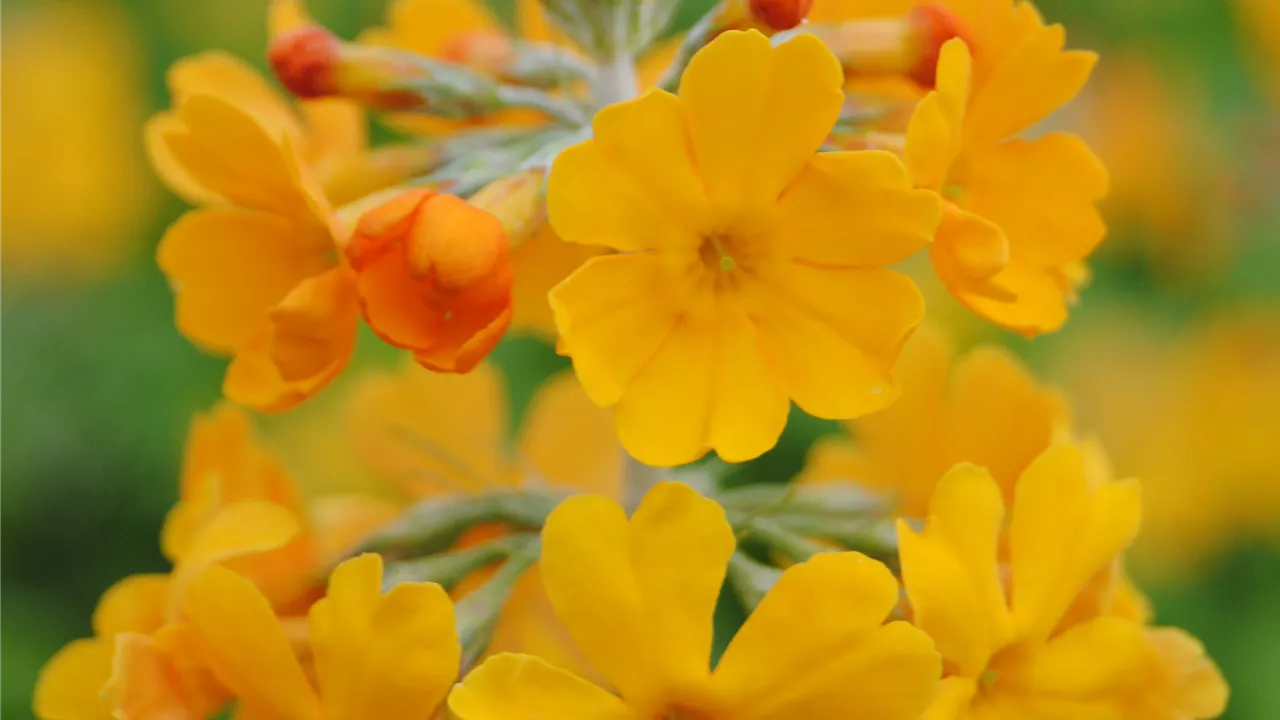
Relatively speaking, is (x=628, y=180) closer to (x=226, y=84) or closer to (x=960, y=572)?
(x=960, y=572)

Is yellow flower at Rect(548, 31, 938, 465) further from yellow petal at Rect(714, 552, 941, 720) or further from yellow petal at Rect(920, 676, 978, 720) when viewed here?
yellow petal at Rect(920, 676, 978, 720)

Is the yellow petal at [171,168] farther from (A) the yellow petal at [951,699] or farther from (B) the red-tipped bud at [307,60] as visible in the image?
(A) the yellow petal at [951,699]

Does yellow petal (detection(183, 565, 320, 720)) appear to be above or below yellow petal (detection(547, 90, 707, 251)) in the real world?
below

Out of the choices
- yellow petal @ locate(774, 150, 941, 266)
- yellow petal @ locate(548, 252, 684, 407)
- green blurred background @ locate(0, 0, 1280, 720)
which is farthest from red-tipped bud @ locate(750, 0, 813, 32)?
green blurred background @ locate(0, 0, 1280, 720)

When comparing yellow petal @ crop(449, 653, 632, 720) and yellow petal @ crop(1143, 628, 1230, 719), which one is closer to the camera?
yellow petal @ crop(449, 653, 632, 720)

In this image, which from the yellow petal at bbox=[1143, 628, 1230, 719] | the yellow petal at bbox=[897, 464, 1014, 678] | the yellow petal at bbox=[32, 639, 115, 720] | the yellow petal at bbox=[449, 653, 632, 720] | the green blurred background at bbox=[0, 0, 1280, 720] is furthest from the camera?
the green blurred background at bbox=[0, 0, 1280, 720]

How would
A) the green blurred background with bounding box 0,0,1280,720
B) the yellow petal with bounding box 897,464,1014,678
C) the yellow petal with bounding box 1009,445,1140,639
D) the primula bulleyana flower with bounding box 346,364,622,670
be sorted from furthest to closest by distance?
the green blurred background with bounding box 0,0,1280,720 < the primula bulleyana flower with bounding box 346,364,622,670 < the yellow petal with bounding box 1009,445,1140,639 < the yellow petal with bounding box 897,464,1014,678
